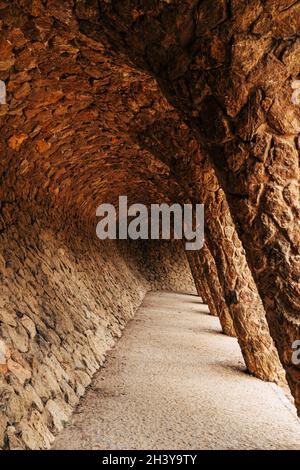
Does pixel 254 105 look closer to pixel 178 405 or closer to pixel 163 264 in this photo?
pixel 178 405

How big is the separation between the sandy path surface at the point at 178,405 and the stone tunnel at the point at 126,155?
27 centimetres

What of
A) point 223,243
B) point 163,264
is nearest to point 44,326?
point 223,243

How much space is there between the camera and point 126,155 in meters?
7.69

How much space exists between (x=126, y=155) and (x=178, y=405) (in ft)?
16.4

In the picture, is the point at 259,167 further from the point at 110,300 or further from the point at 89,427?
the point at 110,300

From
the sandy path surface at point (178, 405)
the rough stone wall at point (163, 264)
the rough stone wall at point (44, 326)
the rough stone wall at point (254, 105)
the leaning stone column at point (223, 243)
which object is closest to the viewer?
the rough stone wall at point (254, 105)

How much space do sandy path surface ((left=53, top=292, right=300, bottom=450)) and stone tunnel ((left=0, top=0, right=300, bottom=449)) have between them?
0.27 meters

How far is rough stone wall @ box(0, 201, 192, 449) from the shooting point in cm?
321

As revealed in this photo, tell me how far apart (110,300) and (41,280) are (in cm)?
356

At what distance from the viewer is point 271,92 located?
236 cm

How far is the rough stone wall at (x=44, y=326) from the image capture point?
321 centimetres

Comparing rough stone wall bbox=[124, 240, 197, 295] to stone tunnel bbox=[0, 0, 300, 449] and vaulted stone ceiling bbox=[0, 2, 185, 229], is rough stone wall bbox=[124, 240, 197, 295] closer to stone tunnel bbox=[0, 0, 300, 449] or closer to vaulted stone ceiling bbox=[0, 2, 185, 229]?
stone tunnel bbox=[0, 0, 300, 449]

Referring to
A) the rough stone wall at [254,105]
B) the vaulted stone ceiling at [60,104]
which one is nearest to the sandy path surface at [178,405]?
the rough stone wall at [254,105]

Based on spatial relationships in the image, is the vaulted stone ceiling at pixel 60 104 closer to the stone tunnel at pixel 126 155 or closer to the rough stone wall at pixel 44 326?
the stone tunnel at pixel 126 155
